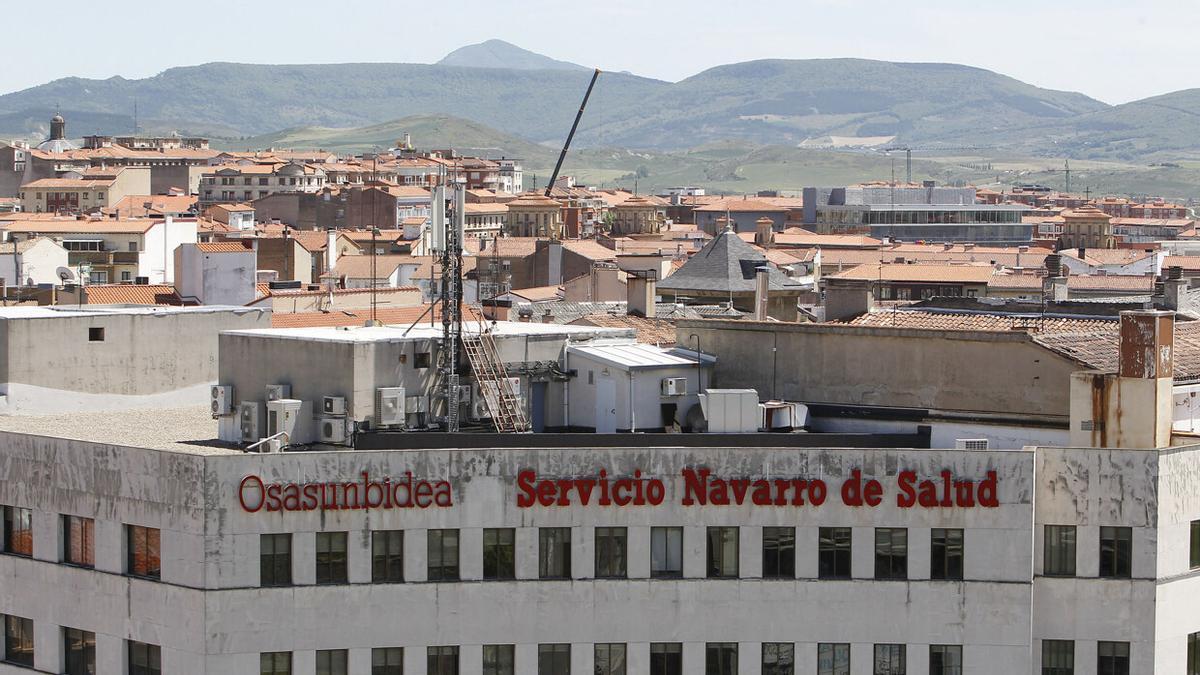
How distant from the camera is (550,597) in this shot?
92.4 feet

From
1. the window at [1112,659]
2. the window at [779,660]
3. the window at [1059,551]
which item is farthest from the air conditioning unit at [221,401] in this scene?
the window at [1112,659]

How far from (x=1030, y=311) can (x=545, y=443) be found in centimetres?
1500

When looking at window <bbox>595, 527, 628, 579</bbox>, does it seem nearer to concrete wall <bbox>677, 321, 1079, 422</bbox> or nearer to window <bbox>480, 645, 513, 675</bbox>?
window <bbox>480, 645, 513, 675</bbox>

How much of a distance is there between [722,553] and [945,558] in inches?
114

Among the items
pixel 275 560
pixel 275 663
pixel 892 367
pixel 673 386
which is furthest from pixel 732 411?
pixel 275 663

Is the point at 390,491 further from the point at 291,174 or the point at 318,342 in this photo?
the point at 291,174

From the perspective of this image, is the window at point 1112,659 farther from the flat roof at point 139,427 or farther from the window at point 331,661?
the flat roof at point 139,427

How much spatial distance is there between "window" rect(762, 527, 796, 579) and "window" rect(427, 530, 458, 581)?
400cm

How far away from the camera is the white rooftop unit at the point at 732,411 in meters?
31.3

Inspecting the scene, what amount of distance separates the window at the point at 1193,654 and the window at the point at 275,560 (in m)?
11.9

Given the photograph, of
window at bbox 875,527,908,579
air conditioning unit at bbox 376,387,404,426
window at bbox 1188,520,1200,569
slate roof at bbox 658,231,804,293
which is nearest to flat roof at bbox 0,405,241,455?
air conditioning unit at bbox 376,387,404,426

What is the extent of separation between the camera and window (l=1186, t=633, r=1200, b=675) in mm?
29094

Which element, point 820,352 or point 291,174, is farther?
point 291,174

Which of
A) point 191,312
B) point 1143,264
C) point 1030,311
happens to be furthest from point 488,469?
point 1143,264
